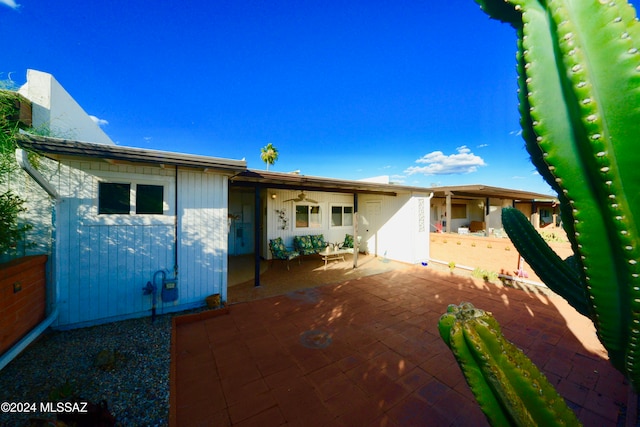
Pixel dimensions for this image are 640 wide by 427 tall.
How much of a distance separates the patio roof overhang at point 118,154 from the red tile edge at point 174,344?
10.0ft

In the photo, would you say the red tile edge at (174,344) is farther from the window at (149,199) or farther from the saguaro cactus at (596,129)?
the saguaro cactus at (596,129)

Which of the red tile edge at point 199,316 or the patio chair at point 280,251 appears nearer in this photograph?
the red tile edge at point 199,316

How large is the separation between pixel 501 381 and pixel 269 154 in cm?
2375

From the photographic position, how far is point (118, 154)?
3.76 m

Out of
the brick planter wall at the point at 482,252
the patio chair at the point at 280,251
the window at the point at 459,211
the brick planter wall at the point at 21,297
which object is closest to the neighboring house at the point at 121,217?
the brick planter wall at the point at 21,297

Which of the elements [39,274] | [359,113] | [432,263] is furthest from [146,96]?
[432,263]

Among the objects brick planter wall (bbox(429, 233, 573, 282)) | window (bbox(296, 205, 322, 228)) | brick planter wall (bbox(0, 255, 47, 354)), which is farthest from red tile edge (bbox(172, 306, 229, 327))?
brick planter wall (bbox(429, 233, 573, 282))

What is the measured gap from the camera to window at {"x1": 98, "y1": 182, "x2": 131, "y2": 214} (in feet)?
14.0

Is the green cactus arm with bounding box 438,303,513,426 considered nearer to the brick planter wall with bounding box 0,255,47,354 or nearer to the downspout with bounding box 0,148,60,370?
the downspout with bounding box 0,148,60,370

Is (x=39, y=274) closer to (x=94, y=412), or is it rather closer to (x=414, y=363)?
(x=94, y=412)

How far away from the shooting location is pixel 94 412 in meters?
1.90

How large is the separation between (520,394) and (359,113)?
45.0ft

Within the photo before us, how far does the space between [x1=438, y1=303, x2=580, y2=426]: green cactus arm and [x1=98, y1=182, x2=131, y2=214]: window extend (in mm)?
5712

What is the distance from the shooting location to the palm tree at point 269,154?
2288cm
